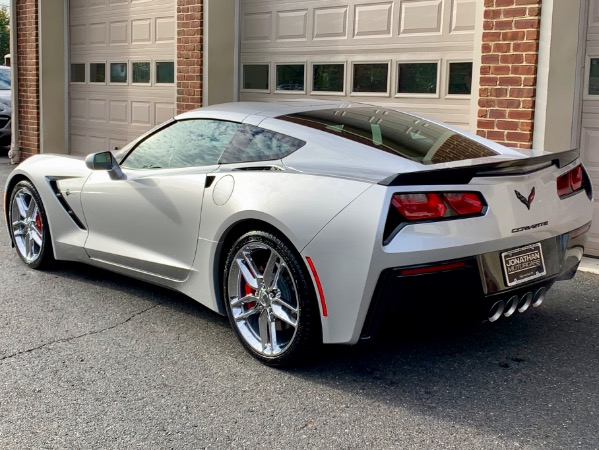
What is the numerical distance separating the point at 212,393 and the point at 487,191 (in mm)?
1664

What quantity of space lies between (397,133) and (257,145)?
2.64 feet

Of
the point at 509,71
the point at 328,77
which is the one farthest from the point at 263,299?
the point at 328,77

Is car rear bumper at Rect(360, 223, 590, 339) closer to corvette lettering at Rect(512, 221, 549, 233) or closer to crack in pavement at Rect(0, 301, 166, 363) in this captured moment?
corvette lettering at Rect(512, 221, 549, 233)

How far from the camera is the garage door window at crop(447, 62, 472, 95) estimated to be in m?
7.52

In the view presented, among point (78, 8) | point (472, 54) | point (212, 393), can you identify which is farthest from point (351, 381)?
point (78, 8)

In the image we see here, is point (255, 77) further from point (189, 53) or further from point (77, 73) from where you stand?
point (77, 73)

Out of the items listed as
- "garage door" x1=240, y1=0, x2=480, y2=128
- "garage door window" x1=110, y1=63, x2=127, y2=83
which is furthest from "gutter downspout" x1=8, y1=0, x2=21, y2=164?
"garage door" x1=240, y1=0, x2=480, y2=128

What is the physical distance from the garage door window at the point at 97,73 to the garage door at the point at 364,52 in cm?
328

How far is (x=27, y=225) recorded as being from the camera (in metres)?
6.35

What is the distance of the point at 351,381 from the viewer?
405 centimetres

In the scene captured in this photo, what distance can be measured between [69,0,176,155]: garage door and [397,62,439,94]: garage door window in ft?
12.2

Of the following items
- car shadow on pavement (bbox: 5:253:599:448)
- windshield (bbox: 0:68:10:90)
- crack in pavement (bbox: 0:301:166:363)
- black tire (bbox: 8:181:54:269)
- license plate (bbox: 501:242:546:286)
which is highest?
windshield (bbox: 0:68:10:90)

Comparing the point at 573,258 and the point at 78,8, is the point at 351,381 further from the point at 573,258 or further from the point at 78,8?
the point at 78,8

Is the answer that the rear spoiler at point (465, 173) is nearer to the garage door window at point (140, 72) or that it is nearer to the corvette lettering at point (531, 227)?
the corvette lettering at point (531, 227)
